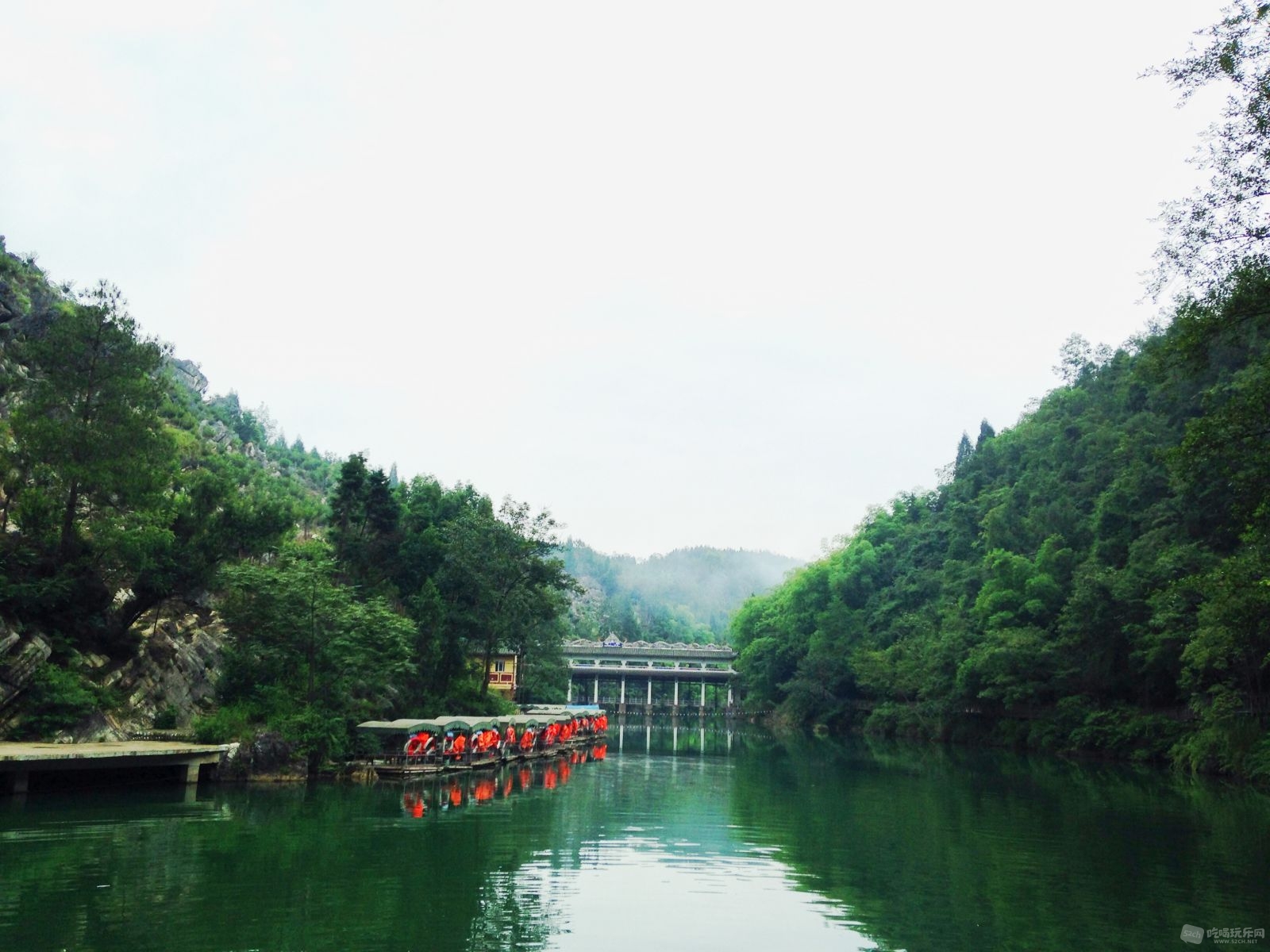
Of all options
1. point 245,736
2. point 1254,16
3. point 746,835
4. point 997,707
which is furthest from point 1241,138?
point 997,707

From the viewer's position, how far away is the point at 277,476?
10319 centimetres

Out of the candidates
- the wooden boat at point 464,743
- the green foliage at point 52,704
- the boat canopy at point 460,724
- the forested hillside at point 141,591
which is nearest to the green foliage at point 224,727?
the forested hillside at point 141,591

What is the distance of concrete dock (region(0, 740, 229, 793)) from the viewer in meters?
24.2

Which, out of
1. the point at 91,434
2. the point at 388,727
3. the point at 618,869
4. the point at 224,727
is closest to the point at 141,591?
the point at 91,434

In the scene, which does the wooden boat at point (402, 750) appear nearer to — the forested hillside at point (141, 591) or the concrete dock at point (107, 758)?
the forested hillside at point (141, 591)

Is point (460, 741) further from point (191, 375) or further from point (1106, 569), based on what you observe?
point (191, 375)

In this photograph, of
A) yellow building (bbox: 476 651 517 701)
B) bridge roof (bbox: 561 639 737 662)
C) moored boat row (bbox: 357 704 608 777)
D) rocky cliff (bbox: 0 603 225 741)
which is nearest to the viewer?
rocky cliff (bbox: 0 603 225 741)

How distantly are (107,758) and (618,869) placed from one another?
50.2 feet

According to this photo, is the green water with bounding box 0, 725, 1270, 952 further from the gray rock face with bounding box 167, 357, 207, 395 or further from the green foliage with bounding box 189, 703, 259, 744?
the gray rock face with bounding box 167, 357, 207, 395

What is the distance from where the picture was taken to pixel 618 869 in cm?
1841

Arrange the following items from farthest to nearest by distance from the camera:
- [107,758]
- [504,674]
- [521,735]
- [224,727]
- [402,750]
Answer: [504,674] → [521,735] → [402,750] → [224,727] → [107,758]

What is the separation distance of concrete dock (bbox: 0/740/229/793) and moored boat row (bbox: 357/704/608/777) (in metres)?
5.61

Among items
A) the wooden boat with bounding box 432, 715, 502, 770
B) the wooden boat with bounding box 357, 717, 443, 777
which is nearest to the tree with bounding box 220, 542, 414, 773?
the wooden boat with bounding box 357, 717, 443, 777

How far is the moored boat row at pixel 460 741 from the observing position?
33094mm
